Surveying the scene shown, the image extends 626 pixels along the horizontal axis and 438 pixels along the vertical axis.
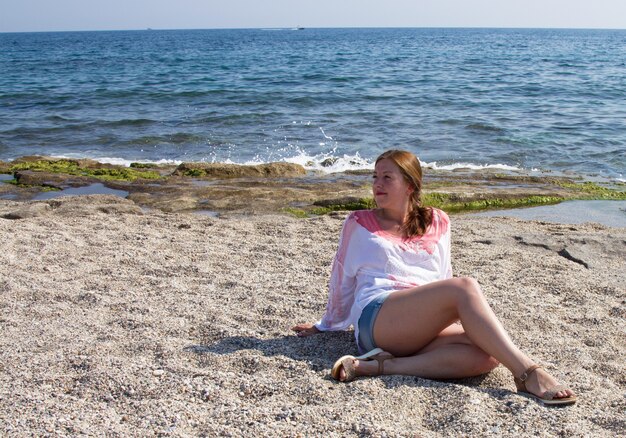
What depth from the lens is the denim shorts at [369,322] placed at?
12.3 ft

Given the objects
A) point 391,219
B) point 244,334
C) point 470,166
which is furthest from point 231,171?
point 391,219

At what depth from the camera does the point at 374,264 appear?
392 cm

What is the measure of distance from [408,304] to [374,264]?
368 millimetres

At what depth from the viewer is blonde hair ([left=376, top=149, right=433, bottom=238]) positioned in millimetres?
4027

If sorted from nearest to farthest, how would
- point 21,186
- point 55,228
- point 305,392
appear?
point 305,392 → point 55,228 → point 21,186

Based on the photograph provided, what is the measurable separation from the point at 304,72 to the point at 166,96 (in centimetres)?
920

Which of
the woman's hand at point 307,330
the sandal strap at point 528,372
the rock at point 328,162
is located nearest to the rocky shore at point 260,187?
the rock at point 328,162

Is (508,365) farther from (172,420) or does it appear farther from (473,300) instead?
(172,420)

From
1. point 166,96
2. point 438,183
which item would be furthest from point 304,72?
point 438,183

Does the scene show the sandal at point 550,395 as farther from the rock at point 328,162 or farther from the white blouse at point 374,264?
the rock at point 328,162

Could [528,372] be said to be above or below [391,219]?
below

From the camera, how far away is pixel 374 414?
3.15 meters

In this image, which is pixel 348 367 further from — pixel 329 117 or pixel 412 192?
pixel 329 117

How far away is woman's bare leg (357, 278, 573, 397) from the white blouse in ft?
0.61
